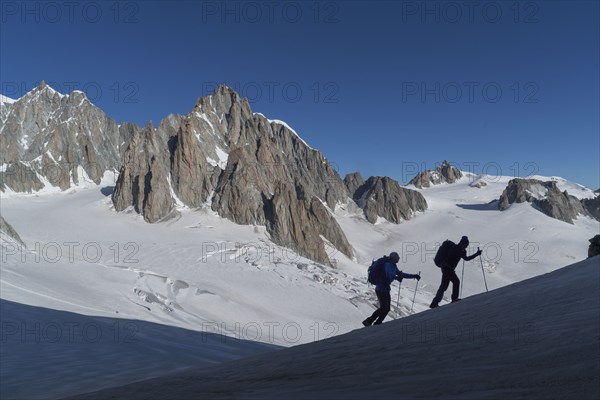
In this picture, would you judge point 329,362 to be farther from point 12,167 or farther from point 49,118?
point 49,118

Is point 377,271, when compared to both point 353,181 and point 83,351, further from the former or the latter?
point 353,181

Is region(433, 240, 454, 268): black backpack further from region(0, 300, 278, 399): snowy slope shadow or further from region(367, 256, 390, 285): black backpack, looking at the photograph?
region(0, 300, 278, 399): snowy slope shadow

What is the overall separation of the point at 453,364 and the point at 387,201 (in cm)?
12768

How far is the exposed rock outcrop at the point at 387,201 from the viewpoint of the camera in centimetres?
12569

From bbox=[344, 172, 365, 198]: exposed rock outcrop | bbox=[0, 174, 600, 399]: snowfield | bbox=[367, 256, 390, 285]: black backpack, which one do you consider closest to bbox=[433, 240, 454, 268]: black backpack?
bbox=[367, 256, 390, 285]: black backpack

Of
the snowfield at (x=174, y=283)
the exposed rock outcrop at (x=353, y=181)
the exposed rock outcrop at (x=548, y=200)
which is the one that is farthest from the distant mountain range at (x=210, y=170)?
the snowfield at (x=174, y=283)

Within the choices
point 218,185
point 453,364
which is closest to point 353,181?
point 218,185

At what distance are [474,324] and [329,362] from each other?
228cm

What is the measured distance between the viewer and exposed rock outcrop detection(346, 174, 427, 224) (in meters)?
126

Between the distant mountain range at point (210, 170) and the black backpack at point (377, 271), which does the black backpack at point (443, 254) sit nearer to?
the black backpack at point (377, 271)

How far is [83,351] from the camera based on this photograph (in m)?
9.07

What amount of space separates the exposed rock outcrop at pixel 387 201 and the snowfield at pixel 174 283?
964cm

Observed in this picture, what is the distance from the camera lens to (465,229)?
113 metres

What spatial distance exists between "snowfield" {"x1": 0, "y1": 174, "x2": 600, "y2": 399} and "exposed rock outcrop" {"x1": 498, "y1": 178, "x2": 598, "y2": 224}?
7.20 metres
